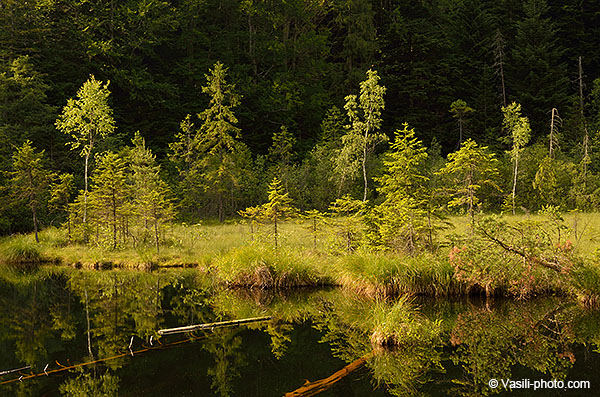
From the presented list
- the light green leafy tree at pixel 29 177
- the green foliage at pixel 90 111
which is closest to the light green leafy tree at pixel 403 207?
the green foliage at pixel 90 111

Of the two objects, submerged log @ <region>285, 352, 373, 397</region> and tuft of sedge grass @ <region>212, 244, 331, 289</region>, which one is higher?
tuft of sedge grass @ <region>212, 244, 331, 289</region>

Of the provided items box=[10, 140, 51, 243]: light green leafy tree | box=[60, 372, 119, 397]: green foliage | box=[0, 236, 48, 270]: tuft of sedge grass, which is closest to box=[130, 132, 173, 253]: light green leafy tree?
box=[10, 140, 51, 243]: light green leafy tree

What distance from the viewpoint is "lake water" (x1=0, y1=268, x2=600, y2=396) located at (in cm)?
833

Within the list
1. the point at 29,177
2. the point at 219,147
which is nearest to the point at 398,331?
the point at 29,177

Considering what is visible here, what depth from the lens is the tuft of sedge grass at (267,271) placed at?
1641cm

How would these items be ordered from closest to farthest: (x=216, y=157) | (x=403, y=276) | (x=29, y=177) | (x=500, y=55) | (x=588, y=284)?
(x=588, y=284) < (x=403, y=276) < (x=29, y=177) < (x=216, y=157) < (x=500, y=55)

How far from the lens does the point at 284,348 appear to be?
10445 millimetres

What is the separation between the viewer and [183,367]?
9.27 meters

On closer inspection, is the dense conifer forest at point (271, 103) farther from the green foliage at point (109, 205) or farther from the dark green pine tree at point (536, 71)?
the dark green pine tree at point (536, 71)

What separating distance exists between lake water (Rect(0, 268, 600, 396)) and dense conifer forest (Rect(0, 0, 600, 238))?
35.0 feet

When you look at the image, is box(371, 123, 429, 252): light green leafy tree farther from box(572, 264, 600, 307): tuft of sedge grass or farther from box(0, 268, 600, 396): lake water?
box(572, 264, 600, 307): tuft of sedge grass

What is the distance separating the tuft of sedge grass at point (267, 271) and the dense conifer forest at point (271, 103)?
833 centimetres

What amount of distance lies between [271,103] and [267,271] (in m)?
34.0

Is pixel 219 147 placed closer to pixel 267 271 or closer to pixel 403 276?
pixel 267 271
